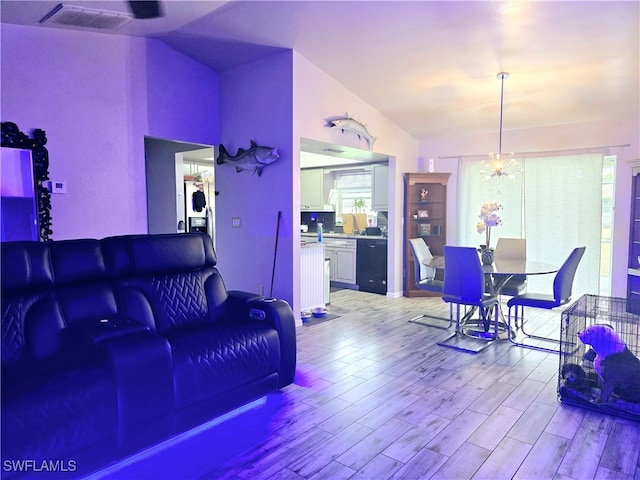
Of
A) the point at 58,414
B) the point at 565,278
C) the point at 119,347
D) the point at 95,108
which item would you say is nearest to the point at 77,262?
the point at 119,347

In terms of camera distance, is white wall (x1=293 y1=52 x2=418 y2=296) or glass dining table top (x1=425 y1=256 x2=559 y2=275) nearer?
glass dining table top (x1=425 y1=256 x2=559 y2=275)

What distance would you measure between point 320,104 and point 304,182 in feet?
10.6

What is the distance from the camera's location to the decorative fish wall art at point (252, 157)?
14.5 feet

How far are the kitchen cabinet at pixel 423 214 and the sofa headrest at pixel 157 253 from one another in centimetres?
362

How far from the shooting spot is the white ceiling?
325 cm

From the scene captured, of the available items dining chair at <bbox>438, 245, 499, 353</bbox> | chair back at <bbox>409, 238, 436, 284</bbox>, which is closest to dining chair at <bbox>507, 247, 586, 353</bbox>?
dining chair at <bbox>438, 245, 499, 353</bbox>

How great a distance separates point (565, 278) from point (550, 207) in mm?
1951

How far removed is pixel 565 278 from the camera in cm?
377

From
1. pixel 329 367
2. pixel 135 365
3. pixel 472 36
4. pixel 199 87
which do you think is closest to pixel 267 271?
pixel 329 367

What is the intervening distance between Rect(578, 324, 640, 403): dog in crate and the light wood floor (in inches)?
6.6

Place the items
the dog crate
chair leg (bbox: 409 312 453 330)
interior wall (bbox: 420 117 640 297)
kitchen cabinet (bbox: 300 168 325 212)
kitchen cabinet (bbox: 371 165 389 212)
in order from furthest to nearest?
kitchen cabinet (bbox: 300 168 325 212), kitchen cabinet (bbox: 371 165 389 212), interior wall (bbox: 420 117 640 297), chair leg (bbox: 409 312 453 330), the dog crate

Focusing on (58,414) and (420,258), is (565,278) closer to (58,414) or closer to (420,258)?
(420,258)

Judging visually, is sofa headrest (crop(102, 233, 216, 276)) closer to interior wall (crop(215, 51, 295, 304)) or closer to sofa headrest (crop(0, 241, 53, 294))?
sofa headrest (crop(0, 241, 53, 294))

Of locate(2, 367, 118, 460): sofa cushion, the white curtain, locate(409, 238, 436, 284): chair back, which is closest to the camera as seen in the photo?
locate(2, 367, 118, 460): sofa cushion
